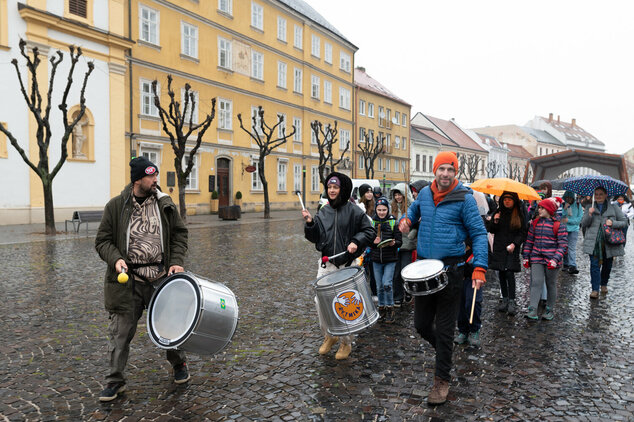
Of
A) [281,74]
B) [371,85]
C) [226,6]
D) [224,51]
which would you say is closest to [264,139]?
[281,74]

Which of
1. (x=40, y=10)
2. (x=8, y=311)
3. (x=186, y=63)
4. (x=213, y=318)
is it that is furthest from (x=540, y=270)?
(x=186, y=63)

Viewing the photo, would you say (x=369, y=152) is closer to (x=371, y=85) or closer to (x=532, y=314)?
(x=371, y=85)

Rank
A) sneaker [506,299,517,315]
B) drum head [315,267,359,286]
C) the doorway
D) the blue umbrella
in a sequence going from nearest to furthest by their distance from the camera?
drum head [315,267,359,286] → sneaker [506,299,517,315] → the blue umbrella → the doorway

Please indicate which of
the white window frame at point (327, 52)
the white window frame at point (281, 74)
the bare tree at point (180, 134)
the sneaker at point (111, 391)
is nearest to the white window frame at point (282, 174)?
the white window frame at point (281, 74)

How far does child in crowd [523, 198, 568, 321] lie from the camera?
21.6 feet

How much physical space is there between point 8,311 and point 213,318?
4382 mm

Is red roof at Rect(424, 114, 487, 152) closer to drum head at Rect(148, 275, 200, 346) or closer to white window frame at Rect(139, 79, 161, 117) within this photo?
white window frame at Rect(139, 79, 161, 117)

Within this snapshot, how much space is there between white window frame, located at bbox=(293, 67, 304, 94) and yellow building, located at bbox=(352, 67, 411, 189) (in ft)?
31.8

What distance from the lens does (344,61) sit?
150 feet

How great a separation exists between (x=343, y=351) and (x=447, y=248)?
62.4 inches

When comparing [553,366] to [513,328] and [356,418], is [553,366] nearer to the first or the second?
[513,328]

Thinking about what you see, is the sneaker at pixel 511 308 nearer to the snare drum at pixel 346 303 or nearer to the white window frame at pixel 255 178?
the snare drum at pixel 346 303

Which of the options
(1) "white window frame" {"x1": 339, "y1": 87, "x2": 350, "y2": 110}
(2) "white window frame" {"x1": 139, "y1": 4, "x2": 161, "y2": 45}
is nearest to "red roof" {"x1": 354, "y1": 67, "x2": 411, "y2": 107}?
(1) "white window frame" {"x1": 339, "y1": 87, "x2": 350, "y2": 110}

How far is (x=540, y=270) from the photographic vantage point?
6.68 metres
